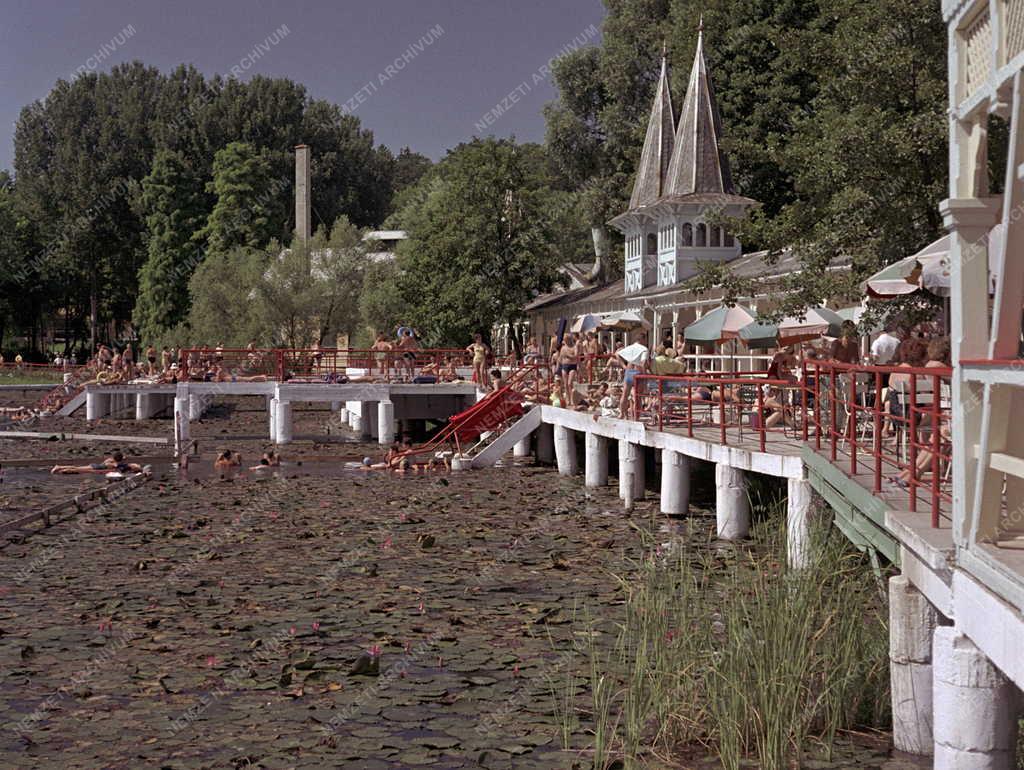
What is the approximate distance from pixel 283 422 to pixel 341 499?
1411 cm

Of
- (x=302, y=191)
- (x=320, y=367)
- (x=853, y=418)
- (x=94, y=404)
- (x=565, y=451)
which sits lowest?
(x=565, y=451)

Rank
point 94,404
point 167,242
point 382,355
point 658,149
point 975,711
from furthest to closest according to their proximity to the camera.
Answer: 1. point 167,242
2. point 658,149
3. point 94,404
4. point 382,355
5. point 975,711

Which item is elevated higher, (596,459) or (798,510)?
(798,510)

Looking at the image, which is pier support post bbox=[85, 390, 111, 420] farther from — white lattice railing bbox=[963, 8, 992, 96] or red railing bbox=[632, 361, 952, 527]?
white lattice railing bbox=[963, 8, 992, 96]

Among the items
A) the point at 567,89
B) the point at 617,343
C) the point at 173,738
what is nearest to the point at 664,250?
A: the point at 617,343

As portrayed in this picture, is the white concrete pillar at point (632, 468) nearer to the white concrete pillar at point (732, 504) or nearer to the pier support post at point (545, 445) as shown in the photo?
the white concrete pillar at point (732, 504)

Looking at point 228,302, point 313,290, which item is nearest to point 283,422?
point 313,290

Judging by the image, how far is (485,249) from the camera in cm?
5362

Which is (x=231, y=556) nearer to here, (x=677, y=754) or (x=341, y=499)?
(x=341, y=499)

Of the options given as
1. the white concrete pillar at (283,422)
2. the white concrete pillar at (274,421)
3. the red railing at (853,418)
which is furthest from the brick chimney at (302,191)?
the red railing at (853,418)

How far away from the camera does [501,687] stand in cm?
1041

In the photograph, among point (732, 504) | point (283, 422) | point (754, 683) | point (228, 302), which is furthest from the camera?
point (228, 302)

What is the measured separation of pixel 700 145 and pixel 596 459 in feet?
88.7

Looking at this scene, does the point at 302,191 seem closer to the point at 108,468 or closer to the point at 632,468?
the point at 108,468
